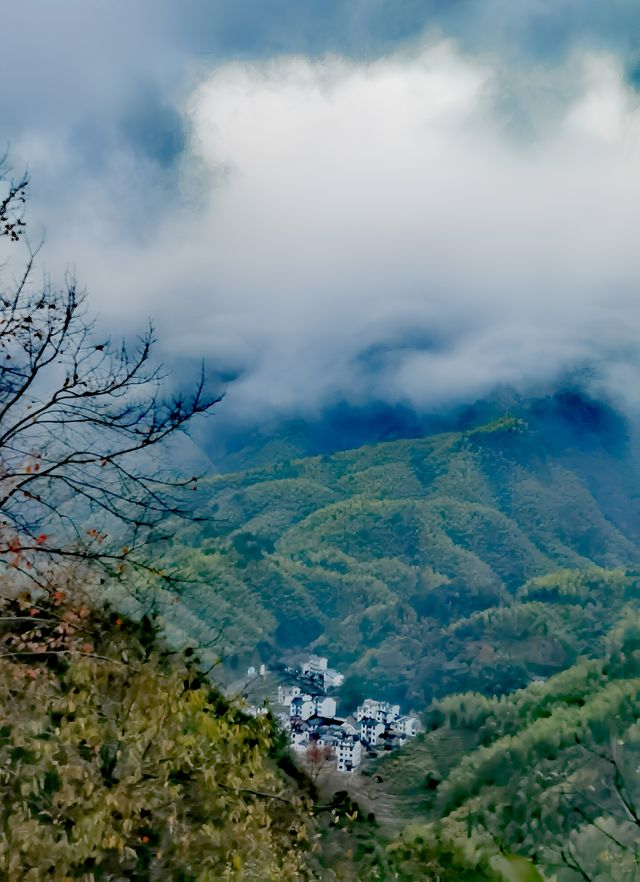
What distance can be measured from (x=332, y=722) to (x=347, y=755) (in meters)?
14.0

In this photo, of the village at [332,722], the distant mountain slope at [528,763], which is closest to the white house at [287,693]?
A: the village at [332,722]

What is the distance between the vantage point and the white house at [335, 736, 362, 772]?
58156mm

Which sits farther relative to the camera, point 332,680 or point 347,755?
point 332,680

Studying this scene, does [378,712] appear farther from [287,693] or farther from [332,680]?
[332,680]

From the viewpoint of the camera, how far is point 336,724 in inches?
2840

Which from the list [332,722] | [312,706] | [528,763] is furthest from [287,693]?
[528,763]

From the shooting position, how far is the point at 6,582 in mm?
8766

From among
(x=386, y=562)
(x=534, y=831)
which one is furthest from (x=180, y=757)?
(x=386, y=562)

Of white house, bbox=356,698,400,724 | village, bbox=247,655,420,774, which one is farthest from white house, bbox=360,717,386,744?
white house, bbox=356,698,400,724

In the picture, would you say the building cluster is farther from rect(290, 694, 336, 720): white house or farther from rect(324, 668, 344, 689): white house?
rect(324, 668, 344, 689): white house

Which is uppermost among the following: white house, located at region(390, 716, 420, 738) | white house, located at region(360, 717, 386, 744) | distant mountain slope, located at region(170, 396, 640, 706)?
distant mountain slope, located at region(170, 396, 640, 706)

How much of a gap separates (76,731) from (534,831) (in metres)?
45.3

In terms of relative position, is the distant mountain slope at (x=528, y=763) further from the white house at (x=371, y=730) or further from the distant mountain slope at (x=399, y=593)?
the distant mountain slope at (x=399, y=593)

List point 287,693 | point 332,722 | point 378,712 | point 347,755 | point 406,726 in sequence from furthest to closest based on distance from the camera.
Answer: point 287,693 < point 378,712 < point 406,726 < point 332,722 < point 347,755
